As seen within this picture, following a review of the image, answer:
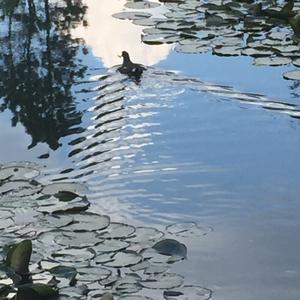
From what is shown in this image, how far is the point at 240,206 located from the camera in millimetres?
2844

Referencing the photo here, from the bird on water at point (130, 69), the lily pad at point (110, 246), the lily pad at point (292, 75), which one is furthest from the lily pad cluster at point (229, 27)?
the lily pad at point (110, 246)

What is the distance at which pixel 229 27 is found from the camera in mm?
4977

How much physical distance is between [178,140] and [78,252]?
1086mm

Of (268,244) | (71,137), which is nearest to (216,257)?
(268,244)

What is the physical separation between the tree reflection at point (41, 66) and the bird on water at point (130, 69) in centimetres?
24

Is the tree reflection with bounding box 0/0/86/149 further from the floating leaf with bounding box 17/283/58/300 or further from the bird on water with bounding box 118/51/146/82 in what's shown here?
the floating leaf with bounding box 17/283/58/300

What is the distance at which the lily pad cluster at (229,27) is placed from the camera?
177 inches

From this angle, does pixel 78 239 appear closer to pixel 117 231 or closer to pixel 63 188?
pixel 117 231

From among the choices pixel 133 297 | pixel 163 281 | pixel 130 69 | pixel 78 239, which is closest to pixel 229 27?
pixel 130 69

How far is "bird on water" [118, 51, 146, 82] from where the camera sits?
13.8 feet

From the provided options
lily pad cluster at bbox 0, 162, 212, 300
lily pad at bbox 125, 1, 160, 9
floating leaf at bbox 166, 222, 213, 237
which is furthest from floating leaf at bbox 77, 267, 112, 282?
lily pad at bbox 125, 1, 160, 9

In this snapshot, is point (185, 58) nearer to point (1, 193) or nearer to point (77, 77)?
point (77, 77)

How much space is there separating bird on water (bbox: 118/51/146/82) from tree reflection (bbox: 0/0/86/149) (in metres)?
0.24

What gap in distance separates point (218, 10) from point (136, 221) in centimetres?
290
